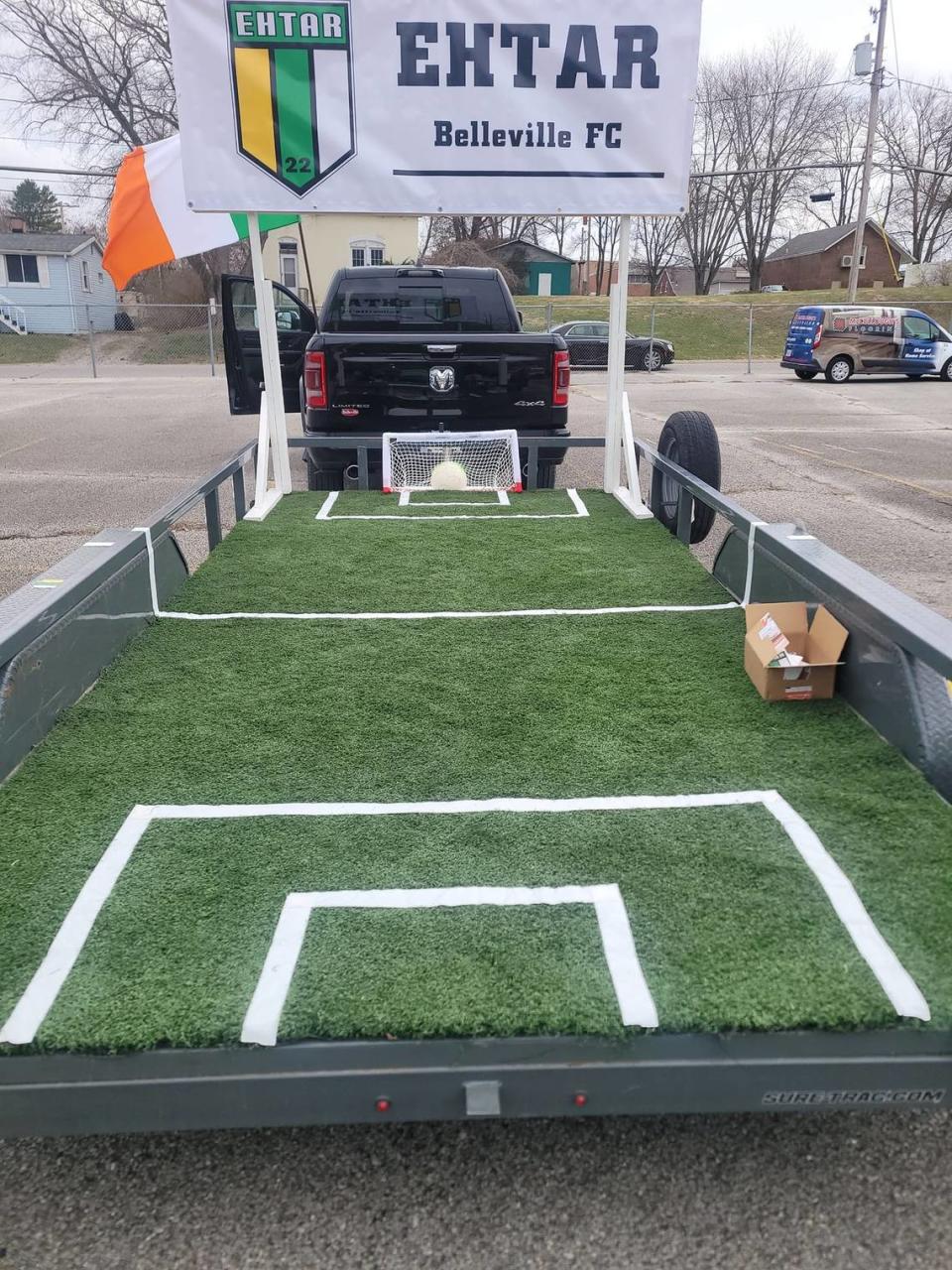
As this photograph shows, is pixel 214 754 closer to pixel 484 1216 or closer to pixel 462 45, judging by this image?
pixel 484 1216

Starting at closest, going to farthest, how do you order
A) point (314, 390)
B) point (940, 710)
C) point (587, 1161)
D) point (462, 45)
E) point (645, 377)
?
point (587, 1161) < point (940, 710) < point (462, 45) < point (314, 390) < point (645, 377)

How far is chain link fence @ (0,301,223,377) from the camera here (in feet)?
104

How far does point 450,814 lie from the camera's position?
2.72m

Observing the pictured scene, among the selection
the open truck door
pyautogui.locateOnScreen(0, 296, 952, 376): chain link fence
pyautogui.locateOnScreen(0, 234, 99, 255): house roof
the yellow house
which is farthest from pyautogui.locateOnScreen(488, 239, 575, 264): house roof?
the open truck door

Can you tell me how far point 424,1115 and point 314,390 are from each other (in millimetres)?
5564

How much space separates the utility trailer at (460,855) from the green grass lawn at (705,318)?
30.0 metres

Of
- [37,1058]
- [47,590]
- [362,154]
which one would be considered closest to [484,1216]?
[37,1058]

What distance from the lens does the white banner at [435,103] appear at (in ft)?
18.1

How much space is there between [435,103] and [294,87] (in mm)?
831

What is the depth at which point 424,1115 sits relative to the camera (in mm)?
1847

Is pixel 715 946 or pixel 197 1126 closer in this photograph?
pixel 197 1126

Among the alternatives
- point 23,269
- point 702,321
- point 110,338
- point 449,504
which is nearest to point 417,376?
point 449,504

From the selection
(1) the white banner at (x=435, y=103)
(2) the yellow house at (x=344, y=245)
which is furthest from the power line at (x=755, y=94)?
(1) the white banner at (x=435, y=103)

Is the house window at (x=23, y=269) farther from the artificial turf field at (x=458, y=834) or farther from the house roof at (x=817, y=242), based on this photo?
the house roof at (x=817, y=242)
